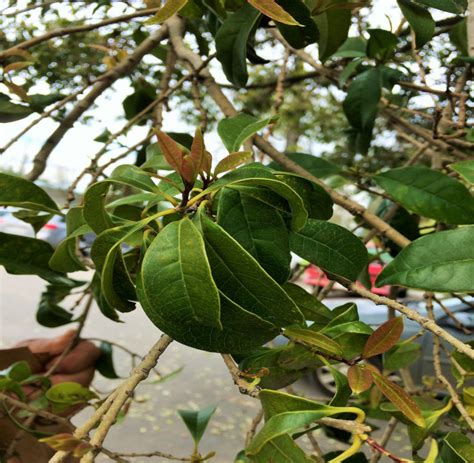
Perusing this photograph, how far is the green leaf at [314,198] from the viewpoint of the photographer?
0.43 m

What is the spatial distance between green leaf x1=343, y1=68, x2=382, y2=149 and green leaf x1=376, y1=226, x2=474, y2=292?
0.35 metres

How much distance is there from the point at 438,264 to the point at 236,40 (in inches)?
11.9

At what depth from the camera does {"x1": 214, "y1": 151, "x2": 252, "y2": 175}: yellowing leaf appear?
0.35 metres

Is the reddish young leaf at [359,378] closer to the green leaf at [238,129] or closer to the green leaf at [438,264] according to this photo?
the green leaf at [438,264]

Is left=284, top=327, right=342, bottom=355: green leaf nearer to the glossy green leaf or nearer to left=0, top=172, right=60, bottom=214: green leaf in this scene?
the glossy green leaf

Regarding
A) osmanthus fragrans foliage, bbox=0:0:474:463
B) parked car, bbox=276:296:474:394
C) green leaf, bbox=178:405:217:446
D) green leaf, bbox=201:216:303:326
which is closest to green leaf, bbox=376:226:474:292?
osmanthus fragrans foliage, bbox=0:0:474:463

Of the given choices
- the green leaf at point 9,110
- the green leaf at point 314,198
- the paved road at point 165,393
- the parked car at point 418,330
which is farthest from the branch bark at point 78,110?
the parked car at point 418,330

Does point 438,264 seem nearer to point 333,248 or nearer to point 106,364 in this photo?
point 333,248

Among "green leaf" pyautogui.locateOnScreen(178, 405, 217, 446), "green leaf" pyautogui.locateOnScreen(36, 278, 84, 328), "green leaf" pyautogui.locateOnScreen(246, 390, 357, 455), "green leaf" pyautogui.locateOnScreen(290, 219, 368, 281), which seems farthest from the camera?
"green leaf" pyautogui.locateOnScreen(36, 278, 84, 328)

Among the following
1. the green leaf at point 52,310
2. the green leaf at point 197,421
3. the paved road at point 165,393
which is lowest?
the paved road at point 165,393

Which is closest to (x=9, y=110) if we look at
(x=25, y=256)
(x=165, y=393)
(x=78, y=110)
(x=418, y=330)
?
(x=78, y=110)

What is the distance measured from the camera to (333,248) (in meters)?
0.40

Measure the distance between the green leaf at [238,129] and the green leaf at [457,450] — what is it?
0.26 meters

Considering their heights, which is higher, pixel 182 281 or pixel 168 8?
pixel 168 8
